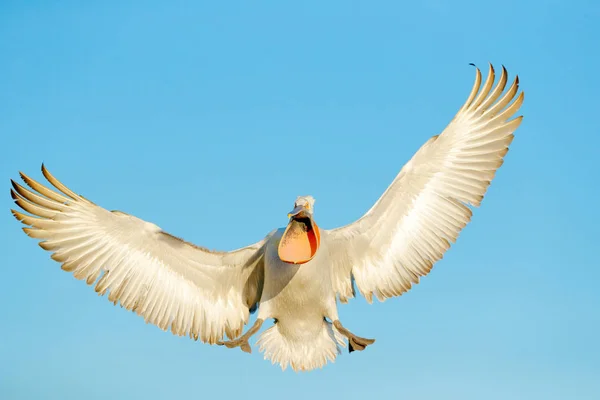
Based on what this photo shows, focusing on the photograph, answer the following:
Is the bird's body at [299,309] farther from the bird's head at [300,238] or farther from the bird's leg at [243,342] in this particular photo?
the bird's head at [300,238]

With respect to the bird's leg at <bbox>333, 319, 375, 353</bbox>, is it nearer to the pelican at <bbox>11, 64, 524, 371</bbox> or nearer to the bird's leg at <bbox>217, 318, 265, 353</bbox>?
the pelican at <bbox>11, 64, 524, 371</bbox>

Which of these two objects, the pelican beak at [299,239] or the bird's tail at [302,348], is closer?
the pelican beak at [299,239]

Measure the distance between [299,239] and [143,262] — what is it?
2.55 m

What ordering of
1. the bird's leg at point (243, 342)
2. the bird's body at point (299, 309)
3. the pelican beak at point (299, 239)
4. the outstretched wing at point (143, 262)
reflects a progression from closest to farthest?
the pelican beak at point (299, 239) → the bird's body at point (299, 309) → the bird's leg at point (243, 342) → the outstretched wing at point (143, 262)

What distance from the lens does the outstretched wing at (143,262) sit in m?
10.1

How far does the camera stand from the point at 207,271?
409 inches

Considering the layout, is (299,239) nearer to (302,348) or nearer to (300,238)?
(300,238)

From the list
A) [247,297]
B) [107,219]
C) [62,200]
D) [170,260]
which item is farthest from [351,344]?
[62,200]

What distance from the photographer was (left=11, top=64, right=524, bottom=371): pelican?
9898 mm

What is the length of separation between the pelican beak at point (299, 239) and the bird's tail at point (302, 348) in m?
1.47

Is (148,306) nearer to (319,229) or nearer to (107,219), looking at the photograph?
Result: (107,219)

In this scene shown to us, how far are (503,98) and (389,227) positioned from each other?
2.45 metres

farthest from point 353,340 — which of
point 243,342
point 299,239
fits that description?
point 299,239

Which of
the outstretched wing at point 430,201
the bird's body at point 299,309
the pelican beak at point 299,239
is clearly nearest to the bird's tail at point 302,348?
the bird's body at point 299,309
